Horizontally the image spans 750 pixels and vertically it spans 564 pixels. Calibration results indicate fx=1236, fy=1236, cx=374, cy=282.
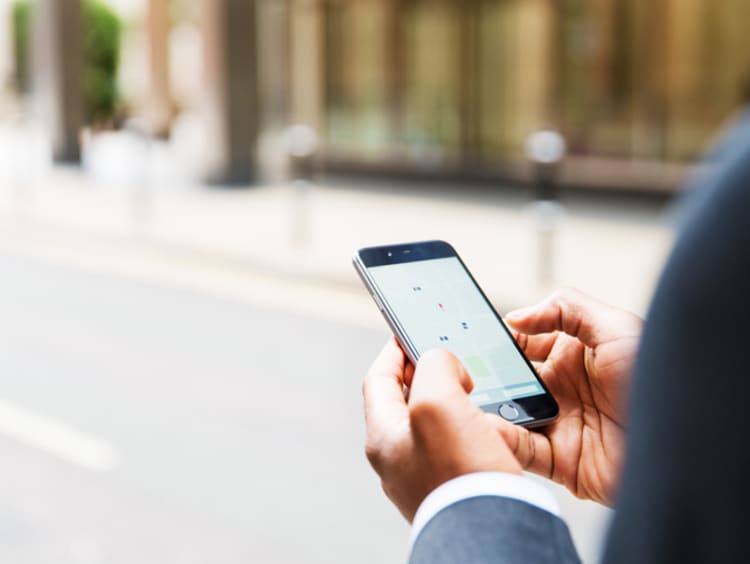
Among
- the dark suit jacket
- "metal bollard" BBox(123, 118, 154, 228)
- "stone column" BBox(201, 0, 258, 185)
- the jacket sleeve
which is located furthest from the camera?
"stone column" BBox(201, 0, 258, 185)

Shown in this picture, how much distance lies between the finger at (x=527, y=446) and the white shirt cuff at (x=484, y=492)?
0.87 ft

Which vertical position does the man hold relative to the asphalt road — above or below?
above

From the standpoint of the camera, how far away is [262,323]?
9438 mm

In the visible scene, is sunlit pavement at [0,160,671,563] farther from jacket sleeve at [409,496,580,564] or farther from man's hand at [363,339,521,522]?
man's hand at [363,339,521,522]

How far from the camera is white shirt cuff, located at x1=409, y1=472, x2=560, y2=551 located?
1053mm

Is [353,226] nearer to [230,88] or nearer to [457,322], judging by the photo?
[230,88]

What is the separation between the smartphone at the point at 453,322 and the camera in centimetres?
162

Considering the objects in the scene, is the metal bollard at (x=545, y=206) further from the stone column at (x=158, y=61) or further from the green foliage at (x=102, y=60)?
the green foliage at (x=102, y=60)

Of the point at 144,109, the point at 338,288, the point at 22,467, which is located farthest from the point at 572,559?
the point at 144,109

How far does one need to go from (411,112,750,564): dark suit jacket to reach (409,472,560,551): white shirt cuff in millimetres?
266

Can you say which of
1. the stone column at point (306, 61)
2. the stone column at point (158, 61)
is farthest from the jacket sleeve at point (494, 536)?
the stone column at point (158, 61)

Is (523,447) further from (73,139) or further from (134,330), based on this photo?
(73,139)

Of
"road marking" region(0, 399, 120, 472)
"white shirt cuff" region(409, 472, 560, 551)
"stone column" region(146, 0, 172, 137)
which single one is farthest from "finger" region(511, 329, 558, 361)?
"stone column" region(146, 0, 172, 137)

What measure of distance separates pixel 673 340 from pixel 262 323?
8777mm
